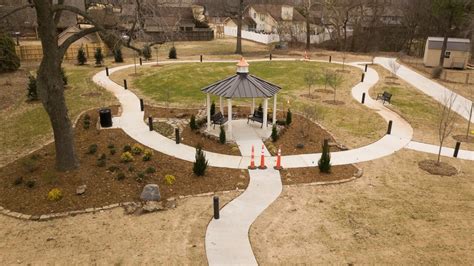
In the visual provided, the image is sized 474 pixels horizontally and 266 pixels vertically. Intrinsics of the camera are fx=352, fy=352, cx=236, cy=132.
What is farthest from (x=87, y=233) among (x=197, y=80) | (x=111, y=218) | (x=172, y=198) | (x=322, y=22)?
(x=322, y=22)

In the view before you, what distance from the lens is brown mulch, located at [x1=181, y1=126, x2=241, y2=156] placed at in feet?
52.5

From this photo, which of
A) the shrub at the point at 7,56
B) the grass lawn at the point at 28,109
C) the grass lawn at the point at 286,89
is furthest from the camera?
the shrub at the point at 7,56

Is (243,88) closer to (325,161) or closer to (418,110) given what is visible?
(325,161)

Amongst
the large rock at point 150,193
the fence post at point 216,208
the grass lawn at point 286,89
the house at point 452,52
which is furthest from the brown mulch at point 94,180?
the house at point 452,52

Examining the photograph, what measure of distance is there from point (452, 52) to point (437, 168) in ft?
83.7

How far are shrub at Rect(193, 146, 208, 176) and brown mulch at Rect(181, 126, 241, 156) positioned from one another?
2.29 meters

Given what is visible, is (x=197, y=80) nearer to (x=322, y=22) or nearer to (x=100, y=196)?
(x=100, y=196)

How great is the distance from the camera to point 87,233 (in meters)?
10.2

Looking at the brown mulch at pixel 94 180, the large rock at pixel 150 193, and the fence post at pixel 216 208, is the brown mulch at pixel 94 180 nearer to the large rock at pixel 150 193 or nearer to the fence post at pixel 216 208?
the large rock at pixel 150 193

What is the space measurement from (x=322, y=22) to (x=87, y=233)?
164ft

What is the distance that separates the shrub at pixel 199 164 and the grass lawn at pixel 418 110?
1148 centimetres

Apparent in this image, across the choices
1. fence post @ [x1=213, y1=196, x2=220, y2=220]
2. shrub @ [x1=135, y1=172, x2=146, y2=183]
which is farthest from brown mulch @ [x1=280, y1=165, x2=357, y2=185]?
shrub @ [x1=135, y1=172, x2=146, y2=183]

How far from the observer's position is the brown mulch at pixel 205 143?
16016mm

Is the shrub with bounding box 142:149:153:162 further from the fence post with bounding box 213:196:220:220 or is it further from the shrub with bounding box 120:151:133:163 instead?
the fence post with bounding box 213:196:220:220
